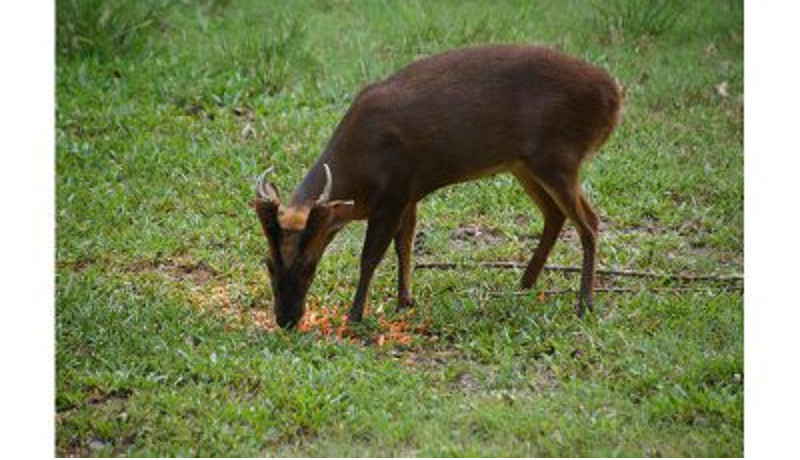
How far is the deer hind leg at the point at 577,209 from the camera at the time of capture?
752cm

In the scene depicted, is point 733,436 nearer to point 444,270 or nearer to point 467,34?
point 444,270

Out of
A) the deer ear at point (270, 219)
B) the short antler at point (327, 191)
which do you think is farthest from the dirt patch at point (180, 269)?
the short antler at point (327, 191)

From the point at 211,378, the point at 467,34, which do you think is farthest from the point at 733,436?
the point at 467,34

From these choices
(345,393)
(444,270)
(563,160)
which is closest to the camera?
(345,393)

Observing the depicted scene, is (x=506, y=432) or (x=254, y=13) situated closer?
(x=506, y=432)

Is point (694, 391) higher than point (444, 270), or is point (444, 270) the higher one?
point (694, 391)

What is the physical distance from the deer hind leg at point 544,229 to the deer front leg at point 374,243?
897 millimetres

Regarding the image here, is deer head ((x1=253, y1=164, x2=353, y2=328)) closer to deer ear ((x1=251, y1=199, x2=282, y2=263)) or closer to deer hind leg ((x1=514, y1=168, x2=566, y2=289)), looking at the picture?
deer ear ((x1=251, y1=199, x2=282, y2=263))

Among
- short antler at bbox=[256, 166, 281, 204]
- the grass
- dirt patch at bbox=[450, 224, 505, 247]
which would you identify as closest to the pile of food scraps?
the grass

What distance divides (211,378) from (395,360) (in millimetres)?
937

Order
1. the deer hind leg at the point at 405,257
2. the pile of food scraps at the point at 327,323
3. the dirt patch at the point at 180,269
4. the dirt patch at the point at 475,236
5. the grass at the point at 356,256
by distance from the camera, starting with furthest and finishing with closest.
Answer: the dirt patch at the point at 475,236
the dirt patch at the point at 180,269
the deer hind leg at the point at 405,257
the pile of food scraps at the point at 327,323
the grass at the point at 356,256

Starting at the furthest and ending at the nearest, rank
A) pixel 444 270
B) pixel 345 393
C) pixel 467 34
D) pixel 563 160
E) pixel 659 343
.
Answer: pixel 467 34
pixel 444 270
pixel 563 160
pixel 659 343
pixel 345 393

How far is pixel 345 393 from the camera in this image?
21.7 feet

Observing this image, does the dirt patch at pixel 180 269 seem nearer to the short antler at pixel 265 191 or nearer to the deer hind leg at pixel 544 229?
the short antler at pixel 265 191
